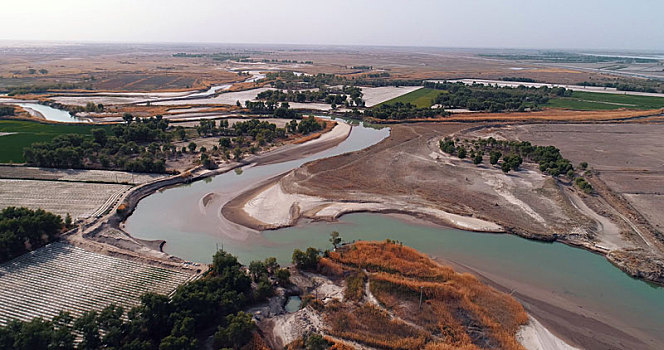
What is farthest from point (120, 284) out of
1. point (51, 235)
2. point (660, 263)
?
point (660, 263)

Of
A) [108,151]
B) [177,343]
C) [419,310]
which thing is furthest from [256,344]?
[108,151]

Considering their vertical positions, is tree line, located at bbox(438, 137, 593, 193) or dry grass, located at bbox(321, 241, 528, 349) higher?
tree line, located at bbox(438, 137, 593, 193)

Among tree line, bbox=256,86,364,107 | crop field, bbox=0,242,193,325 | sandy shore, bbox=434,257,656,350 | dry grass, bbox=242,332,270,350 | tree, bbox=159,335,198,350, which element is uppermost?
tree line, bbox=256,86,364,107

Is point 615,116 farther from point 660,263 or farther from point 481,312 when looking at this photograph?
point 481,312

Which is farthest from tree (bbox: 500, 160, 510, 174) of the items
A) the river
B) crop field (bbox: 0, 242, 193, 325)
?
the river

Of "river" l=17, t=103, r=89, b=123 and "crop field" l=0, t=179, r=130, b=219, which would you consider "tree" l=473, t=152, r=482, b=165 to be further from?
"river" l=17, t=103, r=89, b=123

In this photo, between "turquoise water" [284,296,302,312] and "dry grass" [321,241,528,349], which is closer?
"dry grass" [321,241,528,349]

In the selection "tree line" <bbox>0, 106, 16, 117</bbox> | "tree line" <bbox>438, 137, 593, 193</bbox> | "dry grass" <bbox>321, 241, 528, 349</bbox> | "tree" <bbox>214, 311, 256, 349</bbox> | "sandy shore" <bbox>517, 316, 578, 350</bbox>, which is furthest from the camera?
"tree line" <bbox>0, 106, 16, 117</bbox>

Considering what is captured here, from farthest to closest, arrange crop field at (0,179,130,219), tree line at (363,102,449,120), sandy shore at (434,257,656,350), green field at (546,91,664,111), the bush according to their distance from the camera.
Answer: green field at (546,91,664,111)
tree line at (363,102,449,120)
the bush
crop field at (0,179,130,219)
sandy shore at (434,257,656,350)

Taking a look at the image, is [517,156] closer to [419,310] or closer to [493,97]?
[419,310]

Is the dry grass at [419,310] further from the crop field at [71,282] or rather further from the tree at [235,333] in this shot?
the crop field at [71,282]
